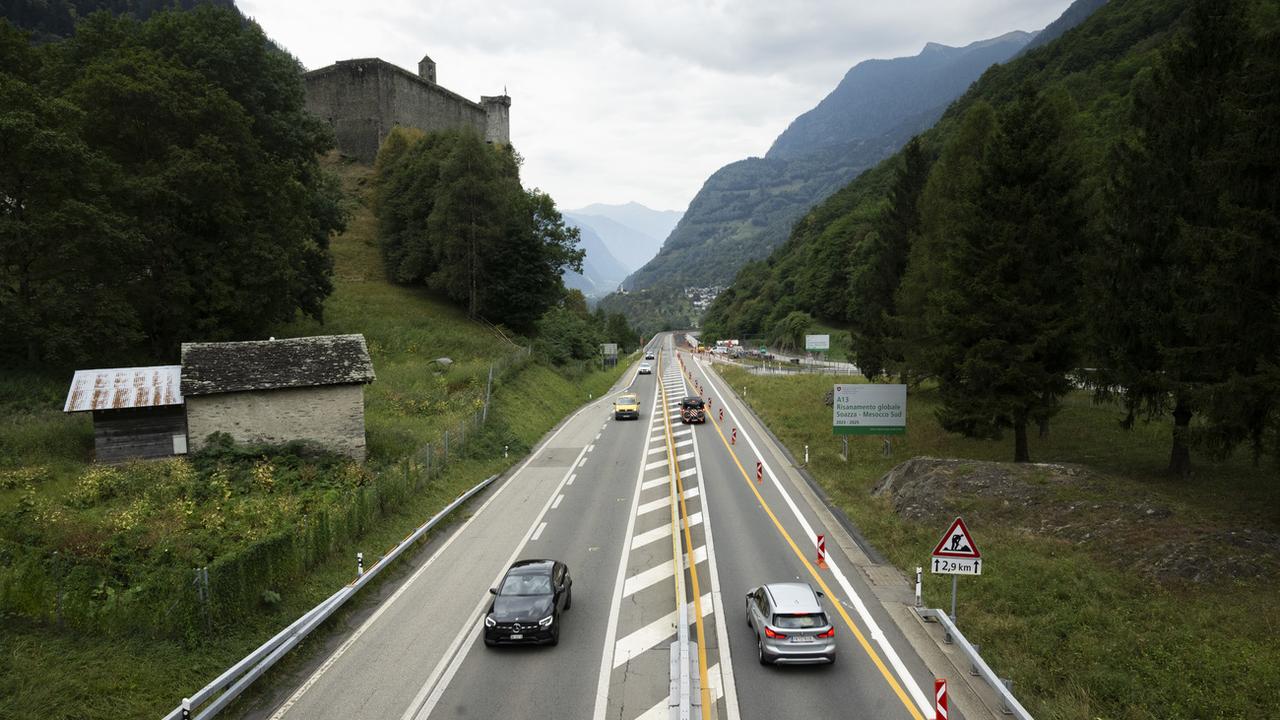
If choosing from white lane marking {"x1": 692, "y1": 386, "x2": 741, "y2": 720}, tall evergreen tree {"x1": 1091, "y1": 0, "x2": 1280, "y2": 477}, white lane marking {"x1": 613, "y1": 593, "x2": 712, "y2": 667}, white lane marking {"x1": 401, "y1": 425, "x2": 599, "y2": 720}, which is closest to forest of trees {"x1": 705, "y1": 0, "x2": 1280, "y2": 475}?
tall evergreen tree {"x1": 1091, "y1": 0, "x2": 1280, "y2": 477}

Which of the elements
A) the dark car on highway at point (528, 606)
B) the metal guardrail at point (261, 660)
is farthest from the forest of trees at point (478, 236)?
the dark car on highway at point (528, 606)

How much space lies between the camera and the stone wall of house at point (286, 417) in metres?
23.7

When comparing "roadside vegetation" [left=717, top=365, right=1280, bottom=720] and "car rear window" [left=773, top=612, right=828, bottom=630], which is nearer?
"roadside vegetation" [left=717, top=365, right=1280, bottom=720]

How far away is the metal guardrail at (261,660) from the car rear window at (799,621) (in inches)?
358

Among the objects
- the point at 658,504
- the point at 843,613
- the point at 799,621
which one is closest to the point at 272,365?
the point at 658,504

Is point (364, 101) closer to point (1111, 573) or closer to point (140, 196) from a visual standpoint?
point (140, 196)

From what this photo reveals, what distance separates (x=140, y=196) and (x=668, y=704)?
105 ft

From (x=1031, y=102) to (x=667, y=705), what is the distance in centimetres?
2441

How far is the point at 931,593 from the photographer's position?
15773 mm

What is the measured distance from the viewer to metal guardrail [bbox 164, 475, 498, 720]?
33.0ft

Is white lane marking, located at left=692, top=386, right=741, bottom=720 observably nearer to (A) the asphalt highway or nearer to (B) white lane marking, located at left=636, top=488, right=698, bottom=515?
(A) the asphalt highway

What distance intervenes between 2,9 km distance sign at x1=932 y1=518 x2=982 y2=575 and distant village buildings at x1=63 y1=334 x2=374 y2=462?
67.1 feet

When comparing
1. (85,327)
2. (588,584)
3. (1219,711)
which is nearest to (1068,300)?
(1219,711)

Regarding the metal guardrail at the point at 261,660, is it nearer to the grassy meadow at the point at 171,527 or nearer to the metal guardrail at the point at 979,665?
the grassy meadow at the point at 171,527
